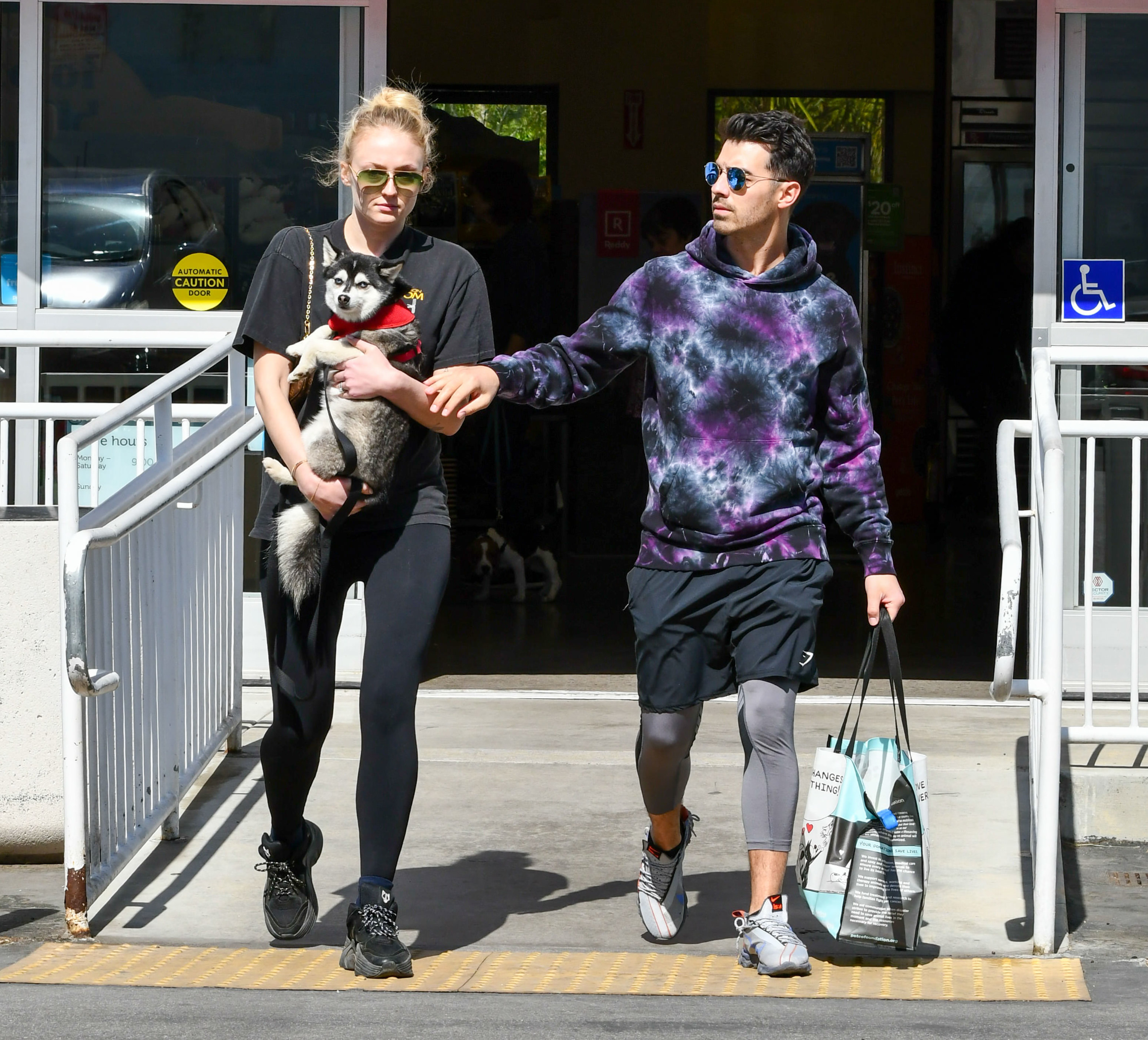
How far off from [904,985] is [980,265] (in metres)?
9.46

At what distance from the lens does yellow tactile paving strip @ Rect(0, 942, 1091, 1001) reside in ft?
11.7

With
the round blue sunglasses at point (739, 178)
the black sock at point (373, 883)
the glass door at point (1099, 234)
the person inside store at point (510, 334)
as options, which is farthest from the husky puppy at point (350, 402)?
the person inside store at point (510, 334)

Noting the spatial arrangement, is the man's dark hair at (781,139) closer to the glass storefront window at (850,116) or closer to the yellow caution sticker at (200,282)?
the yellow caution sticker at (200,282)

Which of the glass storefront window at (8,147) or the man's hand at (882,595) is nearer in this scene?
the man's hand at (882,595)

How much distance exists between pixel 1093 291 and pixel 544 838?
10.3ft

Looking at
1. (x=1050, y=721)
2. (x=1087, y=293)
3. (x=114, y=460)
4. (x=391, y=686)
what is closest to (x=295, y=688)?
(x=391, y=686)

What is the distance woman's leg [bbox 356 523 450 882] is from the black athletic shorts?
48 centimetres

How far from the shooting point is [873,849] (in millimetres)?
3604

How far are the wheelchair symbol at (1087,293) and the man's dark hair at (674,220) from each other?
2.95 metres

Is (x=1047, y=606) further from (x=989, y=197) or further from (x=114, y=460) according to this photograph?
Result: (x=989, y=197)

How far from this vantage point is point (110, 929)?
13.1 ft

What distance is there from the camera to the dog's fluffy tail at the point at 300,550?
359cm

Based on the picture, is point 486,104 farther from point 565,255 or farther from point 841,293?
point 841,293

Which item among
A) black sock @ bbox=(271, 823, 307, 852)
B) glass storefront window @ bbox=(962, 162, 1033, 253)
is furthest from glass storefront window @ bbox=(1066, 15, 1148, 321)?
glass storefront window @ bbox=(962, 162, 1033, 253)
